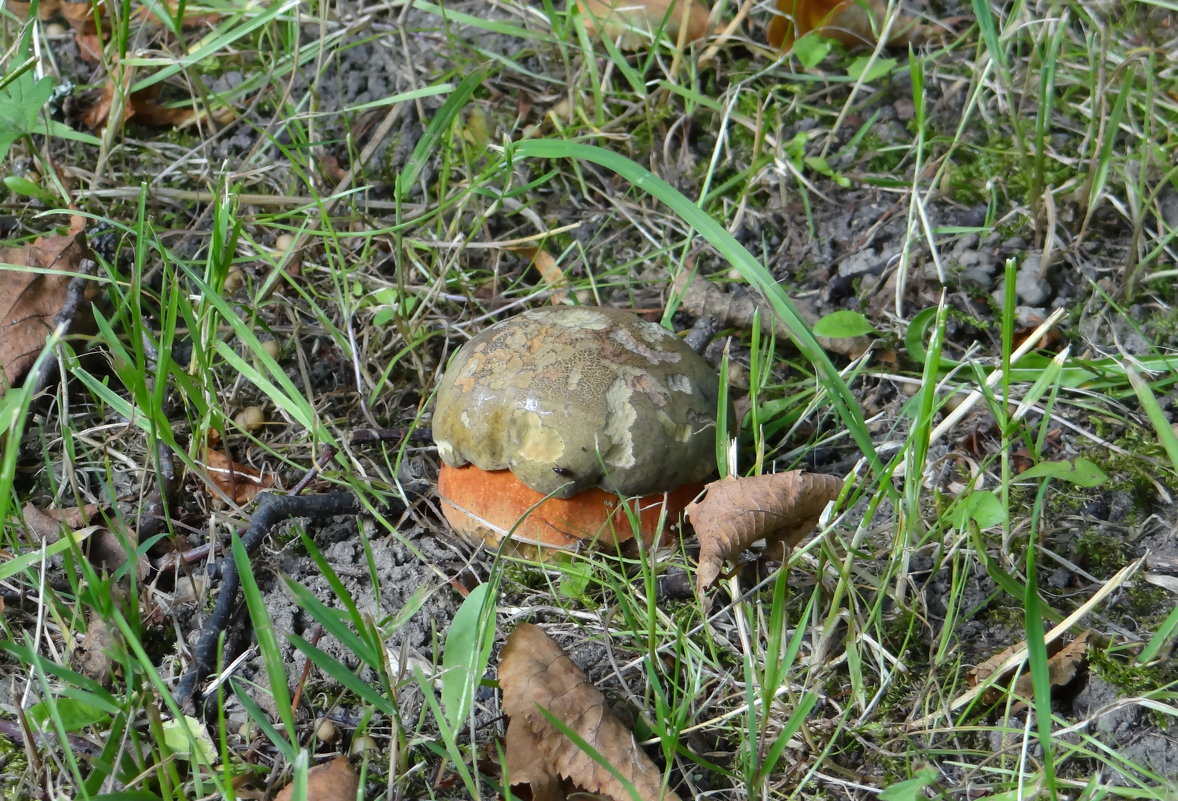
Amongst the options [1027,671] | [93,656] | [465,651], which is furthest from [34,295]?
[1027,671]

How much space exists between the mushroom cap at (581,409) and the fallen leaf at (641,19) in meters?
1.29

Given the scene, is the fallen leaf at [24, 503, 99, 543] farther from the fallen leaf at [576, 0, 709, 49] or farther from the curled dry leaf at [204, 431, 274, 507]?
the fallen leaf at [576, 0, 709, 49]

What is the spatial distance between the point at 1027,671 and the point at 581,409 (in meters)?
0.90

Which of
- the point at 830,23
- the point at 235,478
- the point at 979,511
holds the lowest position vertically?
the point at 235,478

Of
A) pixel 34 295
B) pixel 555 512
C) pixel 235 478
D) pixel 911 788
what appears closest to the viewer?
pixel 911 788

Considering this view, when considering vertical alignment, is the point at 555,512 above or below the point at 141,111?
below

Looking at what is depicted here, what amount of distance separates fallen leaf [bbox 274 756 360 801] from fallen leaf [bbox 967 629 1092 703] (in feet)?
3.46

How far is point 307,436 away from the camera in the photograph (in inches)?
90.6

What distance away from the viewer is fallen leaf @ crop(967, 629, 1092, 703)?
5.69ft

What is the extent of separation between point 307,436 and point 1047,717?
1.59 meters

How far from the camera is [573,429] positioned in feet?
6.09

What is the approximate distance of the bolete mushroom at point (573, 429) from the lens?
1875 mm

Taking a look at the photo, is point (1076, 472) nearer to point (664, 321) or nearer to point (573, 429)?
point (573, 429)

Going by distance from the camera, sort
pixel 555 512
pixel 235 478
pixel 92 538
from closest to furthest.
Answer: pixel 555 512, pixel 92 538, pixel 235 478
